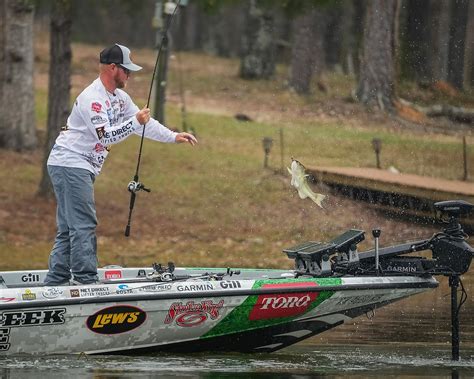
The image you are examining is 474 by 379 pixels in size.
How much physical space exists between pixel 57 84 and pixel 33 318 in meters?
9.74

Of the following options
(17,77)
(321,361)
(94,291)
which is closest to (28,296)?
(94,291)

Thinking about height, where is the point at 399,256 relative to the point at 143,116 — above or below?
below

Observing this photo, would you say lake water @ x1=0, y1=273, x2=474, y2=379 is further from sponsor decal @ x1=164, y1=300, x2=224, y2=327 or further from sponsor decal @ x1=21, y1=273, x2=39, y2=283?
sponsor decal @ x1=21, y1=273, x2=39, y2=283

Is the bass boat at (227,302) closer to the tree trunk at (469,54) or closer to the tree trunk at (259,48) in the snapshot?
the tree trunk at (469,54)

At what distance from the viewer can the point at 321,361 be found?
1171cm

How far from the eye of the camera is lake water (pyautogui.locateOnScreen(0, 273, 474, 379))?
1098 cm

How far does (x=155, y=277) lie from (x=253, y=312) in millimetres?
1004

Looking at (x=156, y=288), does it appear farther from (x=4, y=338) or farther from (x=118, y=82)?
(x=118, y=82)

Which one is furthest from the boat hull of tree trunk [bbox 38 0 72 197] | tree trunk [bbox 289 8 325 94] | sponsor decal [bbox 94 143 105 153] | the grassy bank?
tree trunk [bbox 289 8 325 94]

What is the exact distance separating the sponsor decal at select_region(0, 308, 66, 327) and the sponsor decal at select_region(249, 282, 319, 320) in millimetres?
1614

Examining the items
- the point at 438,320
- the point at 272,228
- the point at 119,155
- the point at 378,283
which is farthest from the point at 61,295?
the point at 119,155

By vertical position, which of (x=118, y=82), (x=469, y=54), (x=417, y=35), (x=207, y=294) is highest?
(x=118, y=82)

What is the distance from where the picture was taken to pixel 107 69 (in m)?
11.7

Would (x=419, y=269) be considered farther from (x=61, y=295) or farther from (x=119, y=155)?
(x=119, y=155)
